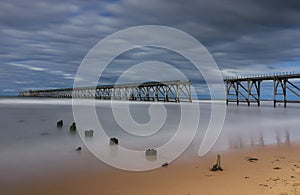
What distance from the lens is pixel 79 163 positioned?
6.59 meters

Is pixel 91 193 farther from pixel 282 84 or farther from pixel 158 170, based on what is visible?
pixel 282 84

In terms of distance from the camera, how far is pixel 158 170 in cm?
581

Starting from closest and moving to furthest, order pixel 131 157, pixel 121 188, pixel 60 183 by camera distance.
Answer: pixel 121 188 < pixel 60 183 < pixel 131 157

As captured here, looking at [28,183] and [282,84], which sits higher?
[282,84]

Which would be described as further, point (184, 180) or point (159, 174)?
point (159, 174)

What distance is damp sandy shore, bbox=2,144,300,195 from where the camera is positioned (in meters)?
4.44

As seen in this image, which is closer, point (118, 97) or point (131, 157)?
point (131, 157)

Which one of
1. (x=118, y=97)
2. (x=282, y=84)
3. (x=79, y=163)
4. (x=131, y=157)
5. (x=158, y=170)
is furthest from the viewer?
(x=118, y=97)

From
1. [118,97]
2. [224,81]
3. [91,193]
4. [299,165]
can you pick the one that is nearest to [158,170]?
[91,193]

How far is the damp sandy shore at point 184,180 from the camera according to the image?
444 centimetres

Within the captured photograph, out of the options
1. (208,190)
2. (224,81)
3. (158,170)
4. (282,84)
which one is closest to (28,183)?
(158,170)

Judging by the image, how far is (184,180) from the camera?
496cm

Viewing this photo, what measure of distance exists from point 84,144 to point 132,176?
14.6ft

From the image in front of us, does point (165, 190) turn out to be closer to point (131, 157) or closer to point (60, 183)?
point (60, 183)
